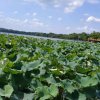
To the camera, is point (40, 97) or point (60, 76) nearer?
point (40, 97)

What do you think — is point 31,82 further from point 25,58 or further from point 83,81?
point 25,58

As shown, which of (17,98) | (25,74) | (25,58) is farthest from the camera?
(25,58)

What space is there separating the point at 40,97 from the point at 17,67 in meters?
0.31

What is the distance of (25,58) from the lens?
2.88 m

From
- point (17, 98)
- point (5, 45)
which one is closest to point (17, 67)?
point (17, 98)

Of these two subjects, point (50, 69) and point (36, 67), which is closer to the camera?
point (36, 67)

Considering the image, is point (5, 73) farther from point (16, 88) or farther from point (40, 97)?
point (40, 97)

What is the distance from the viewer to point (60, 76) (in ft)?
8.56

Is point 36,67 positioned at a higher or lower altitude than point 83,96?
higher

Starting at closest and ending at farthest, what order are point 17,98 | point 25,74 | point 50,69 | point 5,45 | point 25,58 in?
point 17,98 → point 25,74 → point 50,69 → point 25,58 → point 5,45

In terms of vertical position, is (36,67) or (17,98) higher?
(36,67)

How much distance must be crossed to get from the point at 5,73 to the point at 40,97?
0.30m

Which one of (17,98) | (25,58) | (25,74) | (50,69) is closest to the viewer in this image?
(17,98)

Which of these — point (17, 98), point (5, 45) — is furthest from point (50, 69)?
point (5, 45)
